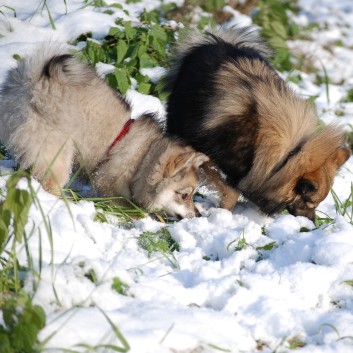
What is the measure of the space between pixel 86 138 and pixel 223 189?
1217 mm

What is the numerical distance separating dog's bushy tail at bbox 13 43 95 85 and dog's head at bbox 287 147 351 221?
1.75 m

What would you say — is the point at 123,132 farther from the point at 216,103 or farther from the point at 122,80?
the point at 122,80

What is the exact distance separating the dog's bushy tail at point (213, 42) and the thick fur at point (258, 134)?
0.40m

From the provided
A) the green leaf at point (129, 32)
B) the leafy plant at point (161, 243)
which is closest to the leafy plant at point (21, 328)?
the leafy plant at point (161, 243)

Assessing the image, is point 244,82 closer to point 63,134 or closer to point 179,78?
point 179,78

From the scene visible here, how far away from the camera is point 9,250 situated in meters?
3.14

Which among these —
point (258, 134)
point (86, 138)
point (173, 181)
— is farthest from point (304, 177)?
point (86, 138)

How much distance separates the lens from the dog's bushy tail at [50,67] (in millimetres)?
4246

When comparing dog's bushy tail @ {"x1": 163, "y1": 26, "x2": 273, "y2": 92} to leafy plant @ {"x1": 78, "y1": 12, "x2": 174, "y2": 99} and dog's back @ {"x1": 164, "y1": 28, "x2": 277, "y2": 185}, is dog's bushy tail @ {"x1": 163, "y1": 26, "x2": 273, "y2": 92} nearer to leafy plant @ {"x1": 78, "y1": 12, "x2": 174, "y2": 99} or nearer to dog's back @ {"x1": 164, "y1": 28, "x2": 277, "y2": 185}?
dog's back @ {"x1": 164, "y1": 28, "x2": 277, "y2": 185}

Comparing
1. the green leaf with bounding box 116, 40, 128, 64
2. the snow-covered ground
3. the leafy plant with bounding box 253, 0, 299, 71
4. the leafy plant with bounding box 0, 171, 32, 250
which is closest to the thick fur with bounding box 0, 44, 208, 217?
the snow-covered ground

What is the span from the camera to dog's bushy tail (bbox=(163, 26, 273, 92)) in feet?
18.3

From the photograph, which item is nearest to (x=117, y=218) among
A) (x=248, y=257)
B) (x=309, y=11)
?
(x=248, y=257)

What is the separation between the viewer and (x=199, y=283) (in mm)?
3322

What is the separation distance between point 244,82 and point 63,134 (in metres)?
1.42
